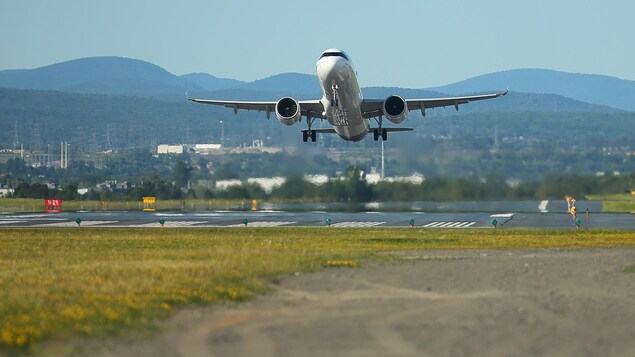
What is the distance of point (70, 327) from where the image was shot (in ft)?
57.4

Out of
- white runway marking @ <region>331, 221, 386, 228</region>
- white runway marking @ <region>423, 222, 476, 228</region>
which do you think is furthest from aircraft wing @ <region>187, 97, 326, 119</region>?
white runway marking @ <region>423, 222, 476, 228</region>

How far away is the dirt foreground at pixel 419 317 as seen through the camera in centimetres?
1603

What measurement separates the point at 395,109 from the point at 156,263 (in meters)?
31.1

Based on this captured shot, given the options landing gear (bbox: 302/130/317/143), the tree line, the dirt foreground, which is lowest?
the dirt foreground

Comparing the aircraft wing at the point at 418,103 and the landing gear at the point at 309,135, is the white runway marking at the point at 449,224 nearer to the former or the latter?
the aircraft wing at the point at 418,103

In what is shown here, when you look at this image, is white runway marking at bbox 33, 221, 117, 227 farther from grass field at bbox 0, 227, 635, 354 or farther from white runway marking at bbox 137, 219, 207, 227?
grass field at bbox 0, 227, 635, 354

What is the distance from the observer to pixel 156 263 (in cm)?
3017

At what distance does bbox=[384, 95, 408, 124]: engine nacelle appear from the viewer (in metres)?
59.3

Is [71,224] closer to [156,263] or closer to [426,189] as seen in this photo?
[426,189]

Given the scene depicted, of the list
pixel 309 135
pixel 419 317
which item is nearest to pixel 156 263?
pixel 419 317

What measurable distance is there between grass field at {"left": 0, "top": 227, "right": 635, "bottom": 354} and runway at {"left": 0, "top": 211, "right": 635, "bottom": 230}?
18.2 ft

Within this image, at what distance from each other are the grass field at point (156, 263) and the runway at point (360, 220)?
18.2ft

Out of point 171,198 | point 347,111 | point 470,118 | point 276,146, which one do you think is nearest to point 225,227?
point 347,111

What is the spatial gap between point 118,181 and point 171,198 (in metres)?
32.3
